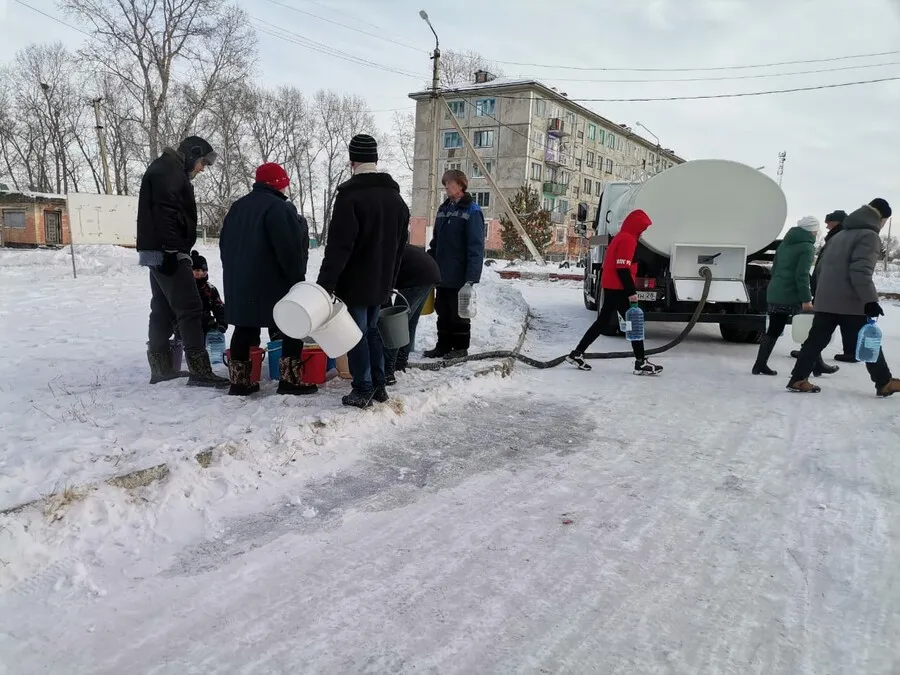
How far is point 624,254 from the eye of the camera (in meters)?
6.32

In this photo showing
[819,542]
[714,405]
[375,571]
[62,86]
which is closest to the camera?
[375,571]

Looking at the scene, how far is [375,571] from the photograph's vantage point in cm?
252

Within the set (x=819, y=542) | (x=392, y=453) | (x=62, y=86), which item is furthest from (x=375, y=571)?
(x=62, y=86)

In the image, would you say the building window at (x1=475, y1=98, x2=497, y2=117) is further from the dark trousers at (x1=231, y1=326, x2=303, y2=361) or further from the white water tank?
the dark trousers at (x1=231, y1=326, x2=303, y2=361)

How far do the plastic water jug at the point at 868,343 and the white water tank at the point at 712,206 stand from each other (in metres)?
3.01

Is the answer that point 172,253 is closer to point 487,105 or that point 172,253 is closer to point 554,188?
point 487,105

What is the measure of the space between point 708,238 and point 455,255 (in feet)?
13.5

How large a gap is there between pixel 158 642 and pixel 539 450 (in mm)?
2570

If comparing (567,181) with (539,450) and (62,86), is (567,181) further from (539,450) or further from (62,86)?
(539,450)

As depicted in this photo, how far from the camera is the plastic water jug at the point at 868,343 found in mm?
5453

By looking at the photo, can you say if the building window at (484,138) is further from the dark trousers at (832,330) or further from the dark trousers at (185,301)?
the dark trousers at (185,301)

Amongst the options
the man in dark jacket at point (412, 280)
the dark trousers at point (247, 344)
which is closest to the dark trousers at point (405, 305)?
the man in dark jacket at point (412, 280)

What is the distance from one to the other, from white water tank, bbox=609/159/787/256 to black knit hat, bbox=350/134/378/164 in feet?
16.6

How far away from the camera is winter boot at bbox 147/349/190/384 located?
189 inches
